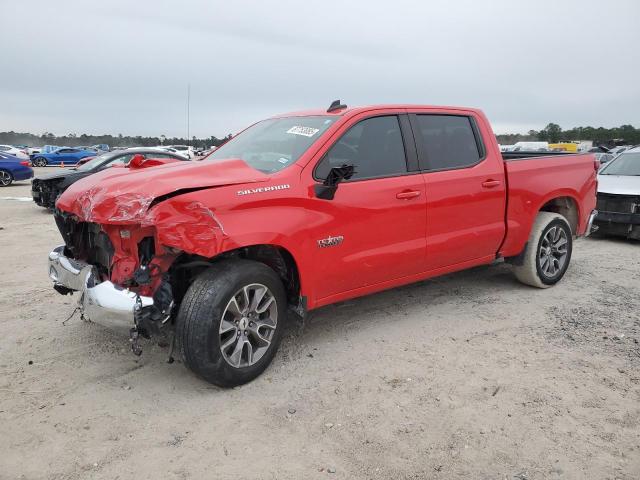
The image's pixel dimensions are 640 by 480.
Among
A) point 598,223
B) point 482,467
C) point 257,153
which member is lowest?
point 482,467

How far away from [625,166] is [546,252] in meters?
5.14

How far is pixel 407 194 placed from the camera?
4406 mm

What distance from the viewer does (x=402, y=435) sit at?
10.1ft

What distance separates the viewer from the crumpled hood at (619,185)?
27.3 feet

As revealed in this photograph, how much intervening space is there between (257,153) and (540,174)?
3.03 m

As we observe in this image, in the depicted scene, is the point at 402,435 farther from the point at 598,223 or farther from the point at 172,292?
the point at 598,223

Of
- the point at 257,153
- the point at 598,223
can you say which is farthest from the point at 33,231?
the point at 598,223

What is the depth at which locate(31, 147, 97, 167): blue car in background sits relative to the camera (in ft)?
113

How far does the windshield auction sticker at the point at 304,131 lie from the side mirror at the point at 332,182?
0.48 meters

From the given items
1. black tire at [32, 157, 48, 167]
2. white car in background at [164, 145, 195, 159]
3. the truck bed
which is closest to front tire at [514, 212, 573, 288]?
the truck bed

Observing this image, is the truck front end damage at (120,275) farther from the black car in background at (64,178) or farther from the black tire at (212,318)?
the black car in background at (64,178)

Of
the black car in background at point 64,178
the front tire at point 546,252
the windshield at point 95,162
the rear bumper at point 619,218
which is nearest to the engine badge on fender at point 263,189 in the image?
Answer: the front tire at point 546,252

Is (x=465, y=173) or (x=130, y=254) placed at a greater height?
(x=465, y=173)

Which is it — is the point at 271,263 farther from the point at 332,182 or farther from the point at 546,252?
the point at 546,252
